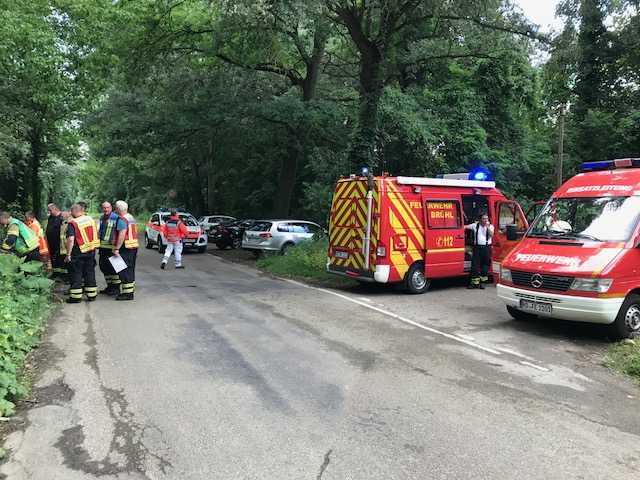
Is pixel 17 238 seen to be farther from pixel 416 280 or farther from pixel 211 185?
pixel 211 185

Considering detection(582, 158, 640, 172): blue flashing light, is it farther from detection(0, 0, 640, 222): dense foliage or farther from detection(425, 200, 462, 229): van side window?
detection(0, 0, 640, 222): dense foliage

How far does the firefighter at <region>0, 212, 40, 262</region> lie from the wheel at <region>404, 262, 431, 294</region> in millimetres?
7093

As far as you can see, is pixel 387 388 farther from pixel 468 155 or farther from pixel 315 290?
pixel 468 155

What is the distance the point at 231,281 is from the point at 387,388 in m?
8.24

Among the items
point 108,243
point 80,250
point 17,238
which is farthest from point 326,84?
point 17,238

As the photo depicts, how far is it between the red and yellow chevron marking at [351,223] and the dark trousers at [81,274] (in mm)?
5023

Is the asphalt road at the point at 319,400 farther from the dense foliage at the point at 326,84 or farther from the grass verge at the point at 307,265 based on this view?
the dense foliage at the point at 326,84

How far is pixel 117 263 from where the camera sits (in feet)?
32.2

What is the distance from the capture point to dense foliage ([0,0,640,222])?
14969 millimetres

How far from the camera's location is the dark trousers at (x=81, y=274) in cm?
945

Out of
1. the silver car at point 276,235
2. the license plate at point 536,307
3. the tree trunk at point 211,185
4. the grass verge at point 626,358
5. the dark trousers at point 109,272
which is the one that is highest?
the tree trunk at point 211,185

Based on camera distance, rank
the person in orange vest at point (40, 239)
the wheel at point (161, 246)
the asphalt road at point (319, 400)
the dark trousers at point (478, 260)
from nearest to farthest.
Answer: the asphalt road at point (319, 400), the person in orange vest at point (40, 239), the dark trousers at point (478, 260), the wheel at point (161, 246)

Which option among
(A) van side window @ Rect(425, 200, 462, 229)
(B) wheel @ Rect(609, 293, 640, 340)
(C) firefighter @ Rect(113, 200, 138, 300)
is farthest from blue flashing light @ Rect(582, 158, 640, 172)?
(C) firefighter @ Rect(113, 200, 138, 300)

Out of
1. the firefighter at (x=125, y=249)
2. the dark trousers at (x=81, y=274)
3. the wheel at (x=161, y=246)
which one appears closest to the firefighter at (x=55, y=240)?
the dark trousers at (x=81, y=274)
